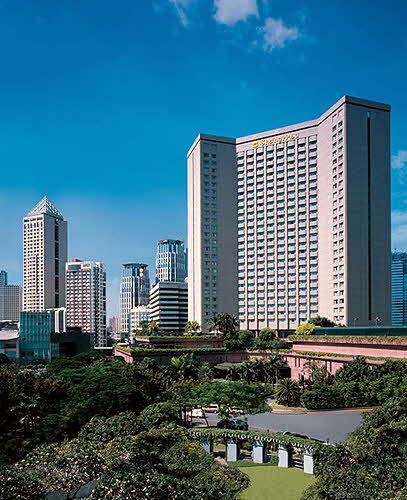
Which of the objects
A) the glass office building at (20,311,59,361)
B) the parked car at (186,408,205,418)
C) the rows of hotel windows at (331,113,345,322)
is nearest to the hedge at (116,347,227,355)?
the parked car at (186,408,205,418)

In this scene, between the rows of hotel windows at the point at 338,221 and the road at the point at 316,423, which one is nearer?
the road at the point at 316,423

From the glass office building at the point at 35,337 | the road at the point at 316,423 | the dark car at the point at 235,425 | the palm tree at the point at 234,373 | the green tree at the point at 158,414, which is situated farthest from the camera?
the glass office building at the point at 35,337

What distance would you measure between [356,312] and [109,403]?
77613 mm

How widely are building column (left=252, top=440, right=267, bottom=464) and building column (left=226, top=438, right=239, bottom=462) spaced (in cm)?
146

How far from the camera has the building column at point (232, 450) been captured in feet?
137

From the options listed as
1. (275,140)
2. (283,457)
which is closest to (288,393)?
(283,457)

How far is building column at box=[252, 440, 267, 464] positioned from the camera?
1620 inches

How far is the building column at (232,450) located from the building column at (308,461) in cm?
684

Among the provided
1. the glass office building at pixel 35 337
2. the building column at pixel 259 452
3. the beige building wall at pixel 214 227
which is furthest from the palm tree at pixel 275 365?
the glass office building at pixel 35 337

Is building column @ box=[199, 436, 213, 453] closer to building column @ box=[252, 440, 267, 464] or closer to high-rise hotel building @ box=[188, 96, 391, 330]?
building column @ box=[252, 440, 267, 464]

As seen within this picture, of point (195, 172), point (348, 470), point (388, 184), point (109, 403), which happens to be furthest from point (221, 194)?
point (348, 470)

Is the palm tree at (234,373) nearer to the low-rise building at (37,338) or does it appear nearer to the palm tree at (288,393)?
the palm tree at (288,393)

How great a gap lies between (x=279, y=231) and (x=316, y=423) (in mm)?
81939

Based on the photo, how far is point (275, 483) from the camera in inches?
1320
